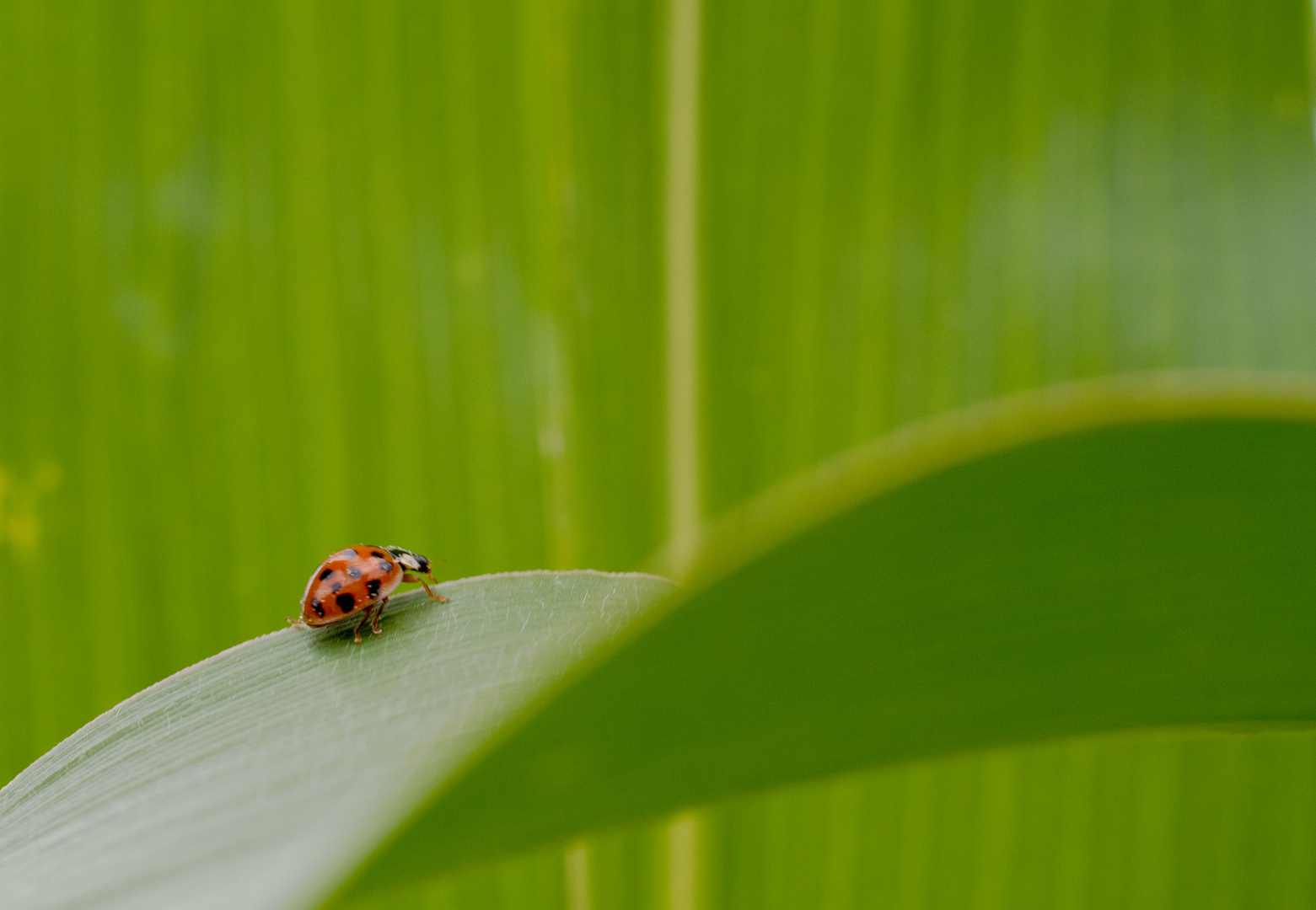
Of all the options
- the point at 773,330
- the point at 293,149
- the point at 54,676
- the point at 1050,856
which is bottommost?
the point at 1050,856

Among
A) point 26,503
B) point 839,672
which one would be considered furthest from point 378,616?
point 26,503

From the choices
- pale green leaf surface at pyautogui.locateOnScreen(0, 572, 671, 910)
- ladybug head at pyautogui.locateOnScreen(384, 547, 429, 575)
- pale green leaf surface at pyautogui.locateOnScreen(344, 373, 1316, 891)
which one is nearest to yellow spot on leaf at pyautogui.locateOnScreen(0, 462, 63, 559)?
ladybug head at pyautogui.locateOnScreen(384, 547, 429, 575)

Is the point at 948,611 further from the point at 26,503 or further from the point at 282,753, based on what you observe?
the point at 26,503

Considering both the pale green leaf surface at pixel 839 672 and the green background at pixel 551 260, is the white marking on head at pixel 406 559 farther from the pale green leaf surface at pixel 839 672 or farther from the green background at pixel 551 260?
the pale green leaf surface at pixel 839 672

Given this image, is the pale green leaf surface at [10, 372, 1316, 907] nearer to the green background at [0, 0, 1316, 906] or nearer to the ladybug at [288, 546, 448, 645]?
the ladybug at [288, 546, 448, 645]

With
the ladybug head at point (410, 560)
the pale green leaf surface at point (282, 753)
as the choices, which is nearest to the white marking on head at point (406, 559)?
the ladybug head at point (410, 560)

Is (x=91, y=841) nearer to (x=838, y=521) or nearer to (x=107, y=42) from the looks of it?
(x=838, y=521)

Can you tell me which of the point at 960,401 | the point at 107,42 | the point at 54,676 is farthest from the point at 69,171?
the point at 960,401
